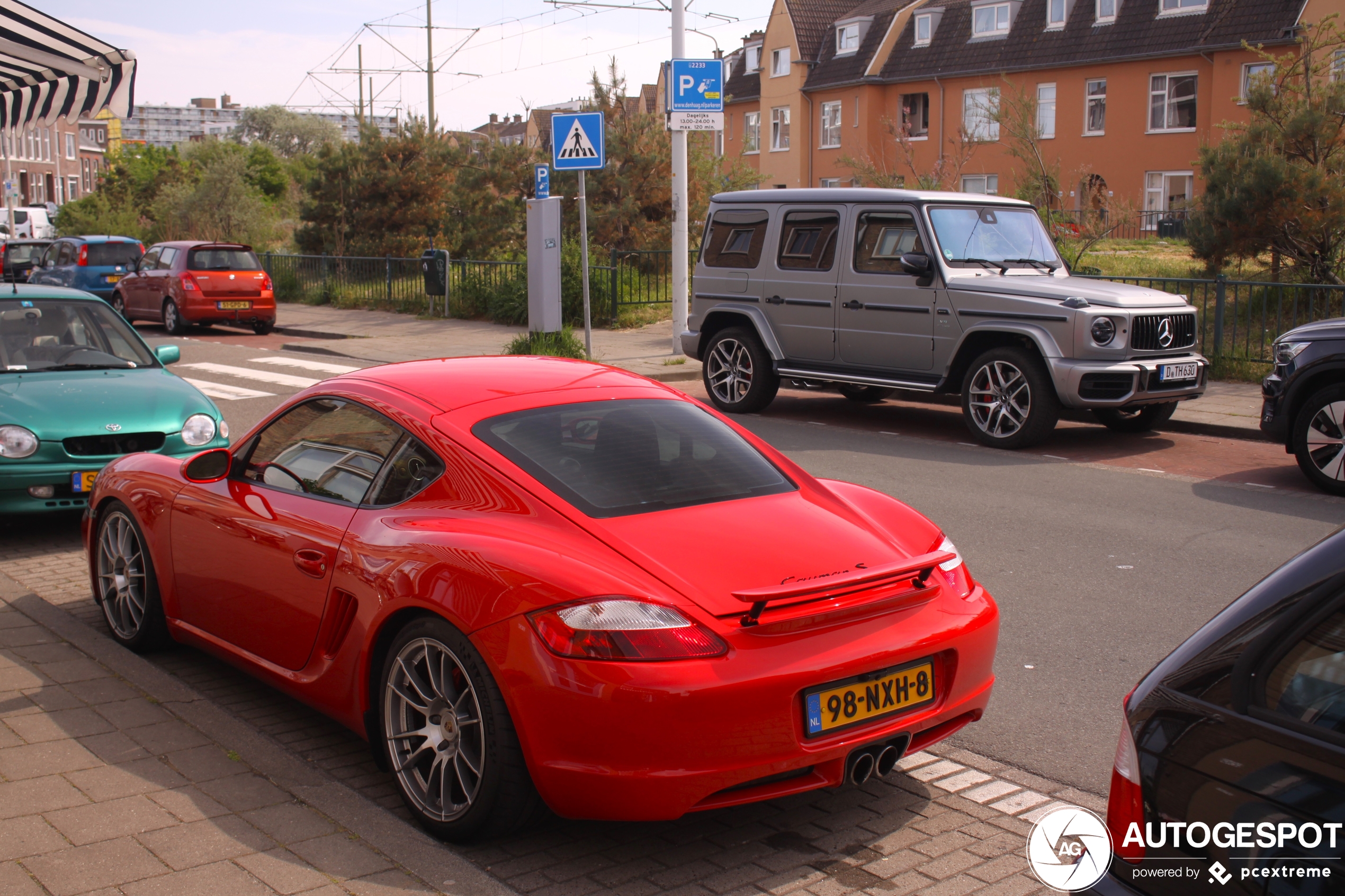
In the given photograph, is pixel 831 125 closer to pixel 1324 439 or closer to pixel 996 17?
pixel 996 17

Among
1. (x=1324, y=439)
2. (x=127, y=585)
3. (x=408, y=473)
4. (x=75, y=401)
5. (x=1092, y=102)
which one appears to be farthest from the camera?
(x=1092, y=102)

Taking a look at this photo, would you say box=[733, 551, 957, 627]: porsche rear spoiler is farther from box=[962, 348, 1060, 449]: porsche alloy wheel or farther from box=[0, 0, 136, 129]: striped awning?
box=[0, 0, 136, 129]: striped awning

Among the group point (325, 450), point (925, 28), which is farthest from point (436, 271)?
point (925, 28)

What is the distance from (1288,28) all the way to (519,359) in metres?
35.1

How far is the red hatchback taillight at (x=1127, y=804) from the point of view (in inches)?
84.8

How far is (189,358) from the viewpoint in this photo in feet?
59.7

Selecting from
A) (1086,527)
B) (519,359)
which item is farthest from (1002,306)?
(519,359)

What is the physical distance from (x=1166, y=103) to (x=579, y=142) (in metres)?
30.4

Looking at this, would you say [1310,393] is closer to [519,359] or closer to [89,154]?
[519,359]

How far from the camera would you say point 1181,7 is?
38.2m

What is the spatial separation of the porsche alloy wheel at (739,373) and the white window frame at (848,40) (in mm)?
39539

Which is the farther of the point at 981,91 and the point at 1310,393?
the point at 981,91

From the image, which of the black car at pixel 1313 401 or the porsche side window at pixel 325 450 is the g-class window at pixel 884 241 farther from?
the porsche side window at pixel 325 450

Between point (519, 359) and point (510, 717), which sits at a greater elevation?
point (519, 359)
